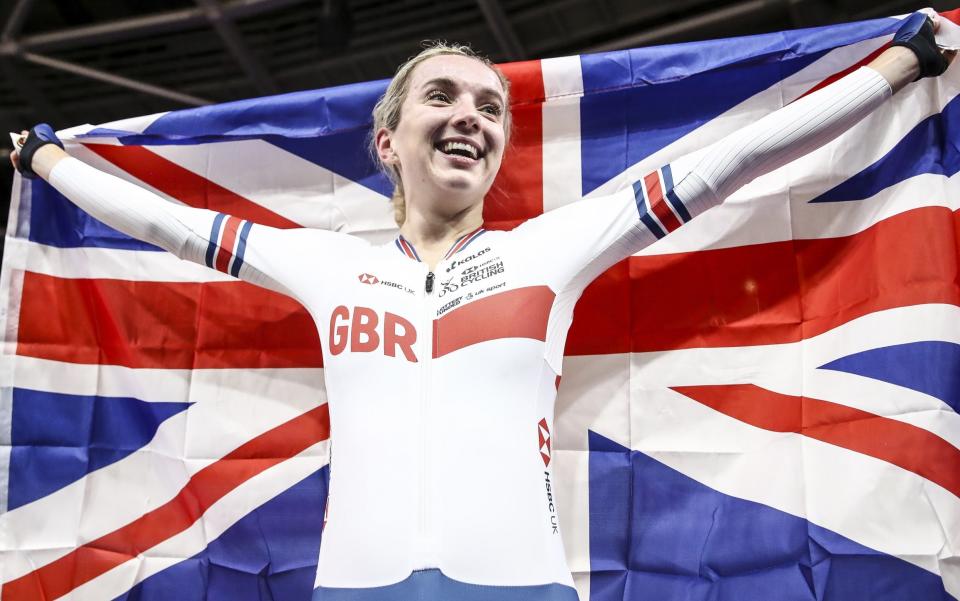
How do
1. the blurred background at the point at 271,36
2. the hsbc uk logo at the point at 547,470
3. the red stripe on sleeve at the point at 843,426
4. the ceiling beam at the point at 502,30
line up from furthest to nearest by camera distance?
the ceiling beam at the point at 502,30, the blurred background at the point at 271,36, the red stripe on sleeve at the point at 843,426, the hsbc uk logo at the point at 547,470

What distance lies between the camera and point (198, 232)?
7.30ft

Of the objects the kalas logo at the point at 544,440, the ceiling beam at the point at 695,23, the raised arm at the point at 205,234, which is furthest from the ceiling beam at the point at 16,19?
the kalas logo at the point at 544,440

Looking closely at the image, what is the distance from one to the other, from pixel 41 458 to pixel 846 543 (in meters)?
2.24

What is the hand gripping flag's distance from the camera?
6.71 ft

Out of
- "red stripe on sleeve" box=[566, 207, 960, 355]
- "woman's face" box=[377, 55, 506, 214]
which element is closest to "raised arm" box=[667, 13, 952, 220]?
"red stripe on sleeve" box=[566, 207, 960, 355]

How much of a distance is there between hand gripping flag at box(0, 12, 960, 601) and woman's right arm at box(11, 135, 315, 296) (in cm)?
36

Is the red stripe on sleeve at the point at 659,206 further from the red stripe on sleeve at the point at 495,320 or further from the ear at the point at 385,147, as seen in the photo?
the ear at the point at 385,147

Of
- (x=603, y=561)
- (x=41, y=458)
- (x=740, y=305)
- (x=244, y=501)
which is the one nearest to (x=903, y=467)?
(x=740, y=305)

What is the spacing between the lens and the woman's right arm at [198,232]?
2.22m

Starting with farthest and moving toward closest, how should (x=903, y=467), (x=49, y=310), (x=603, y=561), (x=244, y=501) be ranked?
(x=49, y=310), (x=244, y=501), (x=603, y=561), (x=903, y=467)

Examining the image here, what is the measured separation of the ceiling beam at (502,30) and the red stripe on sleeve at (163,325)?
344 centimetres

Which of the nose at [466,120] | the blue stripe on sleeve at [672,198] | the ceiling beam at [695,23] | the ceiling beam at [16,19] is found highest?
the ceiling beam at [16,19]

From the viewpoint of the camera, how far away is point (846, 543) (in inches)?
78.4

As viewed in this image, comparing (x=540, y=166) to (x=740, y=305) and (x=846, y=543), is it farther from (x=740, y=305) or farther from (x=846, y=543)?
(x=846, y=543)
